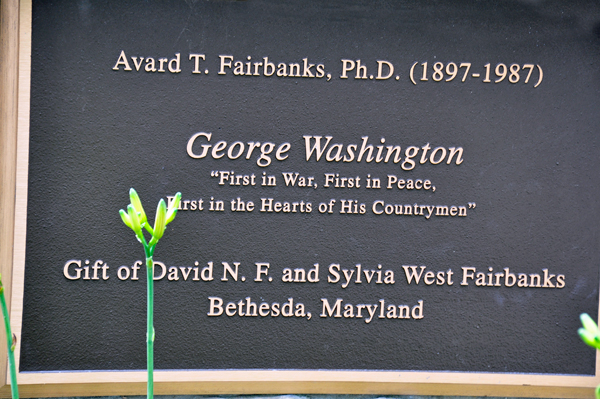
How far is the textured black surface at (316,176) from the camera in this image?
85.9 inches

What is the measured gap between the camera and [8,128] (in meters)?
2.12

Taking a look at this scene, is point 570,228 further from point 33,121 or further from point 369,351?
point 33,121

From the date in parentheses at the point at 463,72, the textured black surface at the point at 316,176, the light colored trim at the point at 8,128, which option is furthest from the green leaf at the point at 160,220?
the date in parentheses at the point at 463,72

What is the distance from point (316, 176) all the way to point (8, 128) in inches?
57.8

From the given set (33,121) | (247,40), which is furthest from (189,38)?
(33,121)

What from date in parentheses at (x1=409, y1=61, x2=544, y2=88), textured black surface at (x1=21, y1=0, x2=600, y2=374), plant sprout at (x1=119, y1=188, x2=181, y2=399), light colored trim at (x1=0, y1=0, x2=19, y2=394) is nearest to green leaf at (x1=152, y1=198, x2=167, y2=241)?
plant sprout at (x1=119, y1=188, x2=181, y2=399)

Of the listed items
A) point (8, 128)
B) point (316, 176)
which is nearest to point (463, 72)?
point (316, 176)

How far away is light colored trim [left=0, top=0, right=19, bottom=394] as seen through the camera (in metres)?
2.11

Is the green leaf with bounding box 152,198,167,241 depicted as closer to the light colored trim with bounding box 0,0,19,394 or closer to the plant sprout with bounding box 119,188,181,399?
the plant sprout with bounding box 119,188,181,399

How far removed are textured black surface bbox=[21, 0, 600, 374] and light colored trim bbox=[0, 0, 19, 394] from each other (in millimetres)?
83

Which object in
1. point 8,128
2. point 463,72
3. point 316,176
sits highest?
point 463,72

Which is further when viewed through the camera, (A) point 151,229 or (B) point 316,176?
(B) point 316,176

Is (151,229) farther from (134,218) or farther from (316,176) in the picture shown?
(316,176)

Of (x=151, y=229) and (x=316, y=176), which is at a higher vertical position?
(x=316, y=176)
